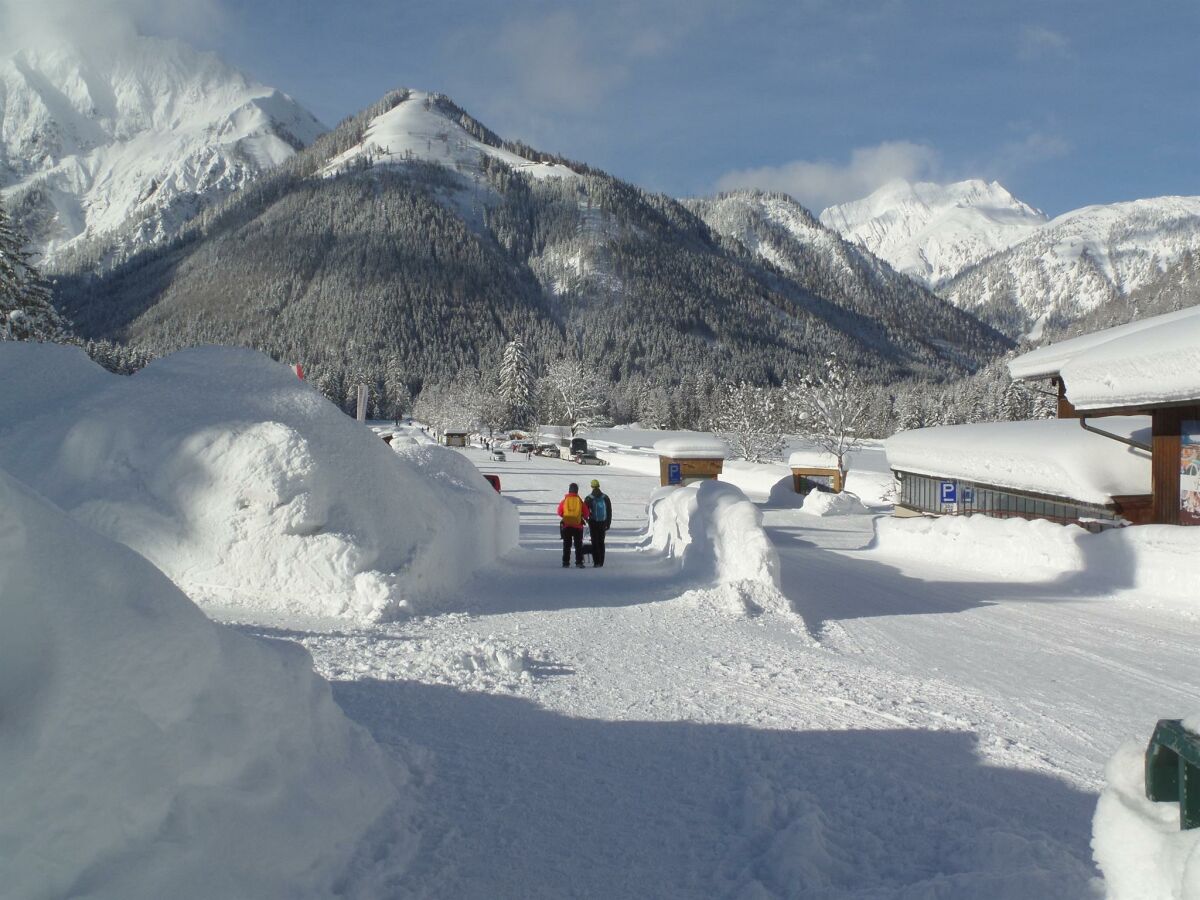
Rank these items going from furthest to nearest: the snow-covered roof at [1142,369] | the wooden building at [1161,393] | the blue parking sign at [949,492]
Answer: the blue parking sign at [949,492], the wooden building at [1161,393], the snow-covered roof at [1142,369]

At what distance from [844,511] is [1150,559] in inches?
582

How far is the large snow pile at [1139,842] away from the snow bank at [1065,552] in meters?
8.86

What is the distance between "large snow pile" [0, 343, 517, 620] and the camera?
770 centimetres

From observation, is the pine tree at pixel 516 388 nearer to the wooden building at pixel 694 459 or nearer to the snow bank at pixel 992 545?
the wooden building at pixel 694 459

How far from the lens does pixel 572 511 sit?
11539 mm

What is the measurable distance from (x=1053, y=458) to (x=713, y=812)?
38.6ft

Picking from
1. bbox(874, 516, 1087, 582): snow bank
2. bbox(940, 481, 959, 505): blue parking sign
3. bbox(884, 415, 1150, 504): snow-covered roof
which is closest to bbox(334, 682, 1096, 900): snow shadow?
bbox(874, 516, 1087, 582): snow bank

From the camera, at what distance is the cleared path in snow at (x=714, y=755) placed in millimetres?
3279

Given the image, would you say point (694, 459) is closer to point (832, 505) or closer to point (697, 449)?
point (697, 449)

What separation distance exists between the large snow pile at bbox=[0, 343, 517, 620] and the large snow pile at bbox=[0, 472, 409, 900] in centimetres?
425

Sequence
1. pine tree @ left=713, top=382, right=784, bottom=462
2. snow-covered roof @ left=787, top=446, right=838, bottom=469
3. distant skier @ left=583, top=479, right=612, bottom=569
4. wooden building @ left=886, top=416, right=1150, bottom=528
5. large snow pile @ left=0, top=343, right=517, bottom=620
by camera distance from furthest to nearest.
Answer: pine tree @ left=713, top=382, right=784, bottom=462, snow-covered roof @ left=787, top=446, right=838, bottom=469, wooden building @ left=886, top=416, right=1150, bottom=528, distant skier @ left=583, top=479, right=612, bottom=569, large snow pile @ left=0, top=343, right=517, bottom=620

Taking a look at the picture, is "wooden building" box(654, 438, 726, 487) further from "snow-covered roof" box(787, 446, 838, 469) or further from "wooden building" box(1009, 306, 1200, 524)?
A: "wooden building" box(1009, 306, 1200, 524)

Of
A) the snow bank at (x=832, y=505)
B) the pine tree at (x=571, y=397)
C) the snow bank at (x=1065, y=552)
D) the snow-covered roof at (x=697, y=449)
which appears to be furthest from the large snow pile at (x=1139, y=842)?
the pine tree at (x=571, y=397)

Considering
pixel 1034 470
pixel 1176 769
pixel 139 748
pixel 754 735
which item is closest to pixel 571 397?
pixel 1034 470
